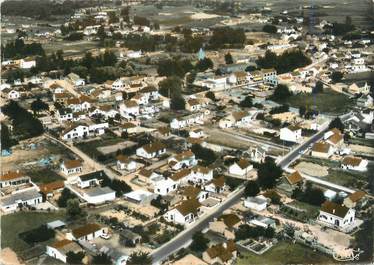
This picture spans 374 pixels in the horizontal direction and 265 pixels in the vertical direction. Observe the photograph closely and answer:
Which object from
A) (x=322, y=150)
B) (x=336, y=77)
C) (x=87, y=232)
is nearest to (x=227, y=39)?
(x=336, y=77)

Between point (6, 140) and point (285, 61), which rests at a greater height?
point (6, 140)

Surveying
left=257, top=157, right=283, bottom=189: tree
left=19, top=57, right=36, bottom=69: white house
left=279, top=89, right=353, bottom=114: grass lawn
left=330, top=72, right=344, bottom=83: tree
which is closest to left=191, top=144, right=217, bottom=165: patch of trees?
left=257, top=157, right=283, bottom=189: tree

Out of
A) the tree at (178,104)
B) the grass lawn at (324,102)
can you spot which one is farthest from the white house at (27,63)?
the grass lawn at (324,102)

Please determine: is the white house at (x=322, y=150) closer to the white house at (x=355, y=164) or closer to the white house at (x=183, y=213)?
the white house at (x=355, y=164)

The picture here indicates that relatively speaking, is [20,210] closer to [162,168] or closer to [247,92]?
[162,168]

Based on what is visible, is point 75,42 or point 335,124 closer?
point 335,124

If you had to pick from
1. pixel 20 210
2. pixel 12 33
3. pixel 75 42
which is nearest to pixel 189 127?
pixel 20 210

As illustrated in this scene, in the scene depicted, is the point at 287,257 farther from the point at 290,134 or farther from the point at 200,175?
the point at 290,134
